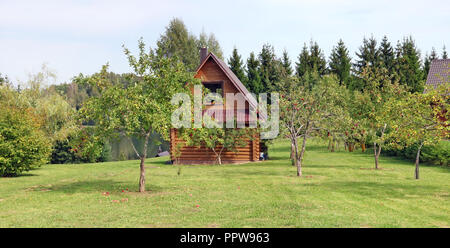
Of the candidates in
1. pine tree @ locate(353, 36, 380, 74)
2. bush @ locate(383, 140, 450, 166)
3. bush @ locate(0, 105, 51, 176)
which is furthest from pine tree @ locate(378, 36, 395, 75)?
bush @ locate(0, 105, 51, 176)

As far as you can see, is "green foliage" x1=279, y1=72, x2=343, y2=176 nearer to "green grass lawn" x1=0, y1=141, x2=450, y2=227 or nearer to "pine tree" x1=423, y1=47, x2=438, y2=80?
"green grass lawn" x1=0, y1=141, x2=450, y2=227

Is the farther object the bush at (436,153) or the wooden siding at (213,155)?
the wooden siding at (213,155)

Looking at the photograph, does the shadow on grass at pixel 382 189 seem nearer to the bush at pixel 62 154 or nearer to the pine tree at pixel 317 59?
the bush at pixel 62 154

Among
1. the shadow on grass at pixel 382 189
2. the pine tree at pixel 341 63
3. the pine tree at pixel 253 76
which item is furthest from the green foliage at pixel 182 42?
the shadow on grass at pixel 382 189

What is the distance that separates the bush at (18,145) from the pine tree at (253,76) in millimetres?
42692

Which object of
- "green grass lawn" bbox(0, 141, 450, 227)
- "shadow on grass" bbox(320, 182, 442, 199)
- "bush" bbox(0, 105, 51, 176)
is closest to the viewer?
"green grass lawn" bbox(0, 141, 450, 227)

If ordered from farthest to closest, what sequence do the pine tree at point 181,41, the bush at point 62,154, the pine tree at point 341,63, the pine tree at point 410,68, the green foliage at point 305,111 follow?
1. the pine tree at point 181,41
2. the pine tree at point 341,63
3. the pine tree at point 410,68
4. the bush at point 62,154
5. the green foliage at point 305,111

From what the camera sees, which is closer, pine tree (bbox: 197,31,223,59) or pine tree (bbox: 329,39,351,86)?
pine tree (bbox: 329,39,351,86)

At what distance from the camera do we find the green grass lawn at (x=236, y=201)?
11312 mm

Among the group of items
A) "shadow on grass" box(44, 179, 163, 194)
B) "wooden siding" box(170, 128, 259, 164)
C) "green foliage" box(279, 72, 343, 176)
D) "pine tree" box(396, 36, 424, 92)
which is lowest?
"shadow on grass" box(44, 179, 163, 194)

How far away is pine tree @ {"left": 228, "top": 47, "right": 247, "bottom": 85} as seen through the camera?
6594 cm

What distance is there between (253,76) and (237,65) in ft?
9.58

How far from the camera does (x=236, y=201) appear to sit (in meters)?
14.5

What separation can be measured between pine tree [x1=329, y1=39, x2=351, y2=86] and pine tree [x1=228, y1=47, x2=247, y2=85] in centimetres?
1306
